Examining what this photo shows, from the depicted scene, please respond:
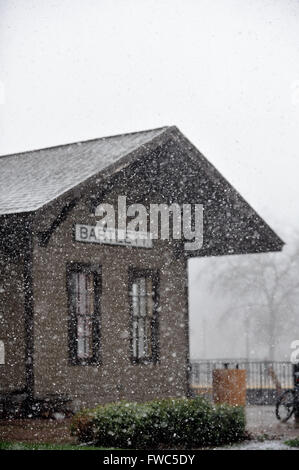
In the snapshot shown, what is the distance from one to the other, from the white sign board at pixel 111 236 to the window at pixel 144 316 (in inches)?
26.5

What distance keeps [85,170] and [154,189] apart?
9.02 ft

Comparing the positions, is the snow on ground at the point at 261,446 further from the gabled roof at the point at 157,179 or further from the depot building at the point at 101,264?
the gabled roof at the point at 157,179

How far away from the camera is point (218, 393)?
18.5 meters

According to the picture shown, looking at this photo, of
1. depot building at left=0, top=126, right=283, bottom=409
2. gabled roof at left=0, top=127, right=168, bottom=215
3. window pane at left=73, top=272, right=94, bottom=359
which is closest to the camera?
gabled roof at left=0, top=127, right=168, bottom=215

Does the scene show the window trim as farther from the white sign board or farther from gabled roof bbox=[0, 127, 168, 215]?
gabled roof bbox=[0, 127, 168, 215]

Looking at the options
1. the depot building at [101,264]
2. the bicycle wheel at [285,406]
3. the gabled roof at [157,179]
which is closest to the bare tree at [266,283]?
the gabled roof at [157,179]

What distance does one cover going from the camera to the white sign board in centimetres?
1798

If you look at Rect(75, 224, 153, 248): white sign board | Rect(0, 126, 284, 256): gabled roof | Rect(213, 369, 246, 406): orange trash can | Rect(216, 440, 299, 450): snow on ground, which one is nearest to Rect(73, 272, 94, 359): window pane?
Rect(75, 224, 153, 248): white sign board

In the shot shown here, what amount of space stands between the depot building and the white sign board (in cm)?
3

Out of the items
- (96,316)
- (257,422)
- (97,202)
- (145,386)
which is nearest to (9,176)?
(97,202)

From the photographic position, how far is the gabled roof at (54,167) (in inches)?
645

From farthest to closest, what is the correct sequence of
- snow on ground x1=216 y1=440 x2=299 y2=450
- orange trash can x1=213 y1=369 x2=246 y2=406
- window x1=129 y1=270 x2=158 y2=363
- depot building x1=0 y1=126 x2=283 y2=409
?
window x1=129 y1=270 x2=158 y2=363
orange trash can x1=213 y1=369 x2=246 y2=406
depot building x1=0 y1=126 x2=283 y2=409
snow on ground x1=216 y1=440 x2=299 y2=450

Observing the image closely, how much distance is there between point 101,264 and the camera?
60.2 feet

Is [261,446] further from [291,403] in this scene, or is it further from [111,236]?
[111,236]
